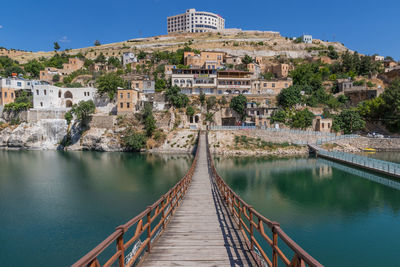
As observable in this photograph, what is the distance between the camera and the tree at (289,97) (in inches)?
1752

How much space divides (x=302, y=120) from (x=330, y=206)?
1076 inches

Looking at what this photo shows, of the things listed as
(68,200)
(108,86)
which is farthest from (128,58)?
(68,200)

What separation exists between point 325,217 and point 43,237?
49.0 feet

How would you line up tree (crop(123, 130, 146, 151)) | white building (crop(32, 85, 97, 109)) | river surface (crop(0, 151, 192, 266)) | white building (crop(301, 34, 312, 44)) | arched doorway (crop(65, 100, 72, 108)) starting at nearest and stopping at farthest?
river surface (crop(0, 151, 192, 266))
tree (crop(123, 130, 146, 151))
white building (crop(32, 85, 97, 109))
arched doorway (crop(65, 100, 72, 108))
white building (crop(301, 34, 312, 44))

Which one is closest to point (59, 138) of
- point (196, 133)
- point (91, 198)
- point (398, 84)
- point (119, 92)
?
point (119, 92)

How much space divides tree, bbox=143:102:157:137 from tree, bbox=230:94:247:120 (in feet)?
46.4

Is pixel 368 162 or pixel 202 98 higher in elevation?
pixel 202 98

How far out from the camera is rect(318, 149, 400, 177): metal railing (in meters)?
23.8

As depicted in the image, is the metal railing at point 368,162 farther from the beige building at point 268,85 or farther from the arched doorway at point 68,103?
the arched doorway at point 68,103

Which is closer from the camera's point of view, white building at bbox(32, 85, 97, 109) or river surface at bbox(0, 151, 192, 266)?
river surface at bbox(0, 151, 192, 266)

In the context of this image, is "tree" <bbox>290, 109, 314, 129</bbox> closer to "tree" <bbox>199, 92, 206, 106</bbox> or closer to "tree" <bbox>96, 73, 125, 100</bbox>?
"tree" <bbox>199, 92, 206, 106</bbox>

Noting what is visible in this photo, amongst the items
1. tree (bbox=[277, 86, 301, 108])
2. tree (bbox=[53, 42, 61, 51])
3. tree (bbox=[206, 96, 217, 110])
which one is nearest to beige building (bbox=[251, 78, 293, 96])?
tree (bbox=[277, 86, 301, 108])

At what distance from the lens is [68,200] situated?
687 inches

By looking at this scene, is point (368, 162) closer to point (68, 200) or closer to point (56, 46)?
point (68, 200)
